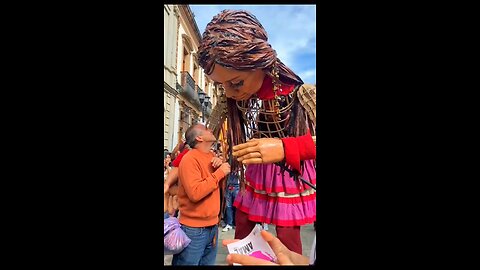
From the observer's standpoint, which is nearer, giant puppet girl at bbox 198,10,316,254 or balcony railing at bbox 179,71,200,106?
giant puppet girl at bbox 198,10,316,254

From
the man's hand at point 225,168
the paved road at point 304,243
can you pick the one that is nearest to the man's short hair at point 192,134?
the man's hand at point 225,168

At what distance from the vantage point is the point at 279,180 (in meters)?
0.82

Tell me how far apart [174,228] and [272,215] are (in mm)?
291

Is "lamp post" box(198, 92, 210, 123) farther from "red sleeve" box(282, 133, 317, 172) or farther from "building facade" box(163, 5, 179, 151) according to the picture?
"red sleeve" box(282, 133, 317, 172)

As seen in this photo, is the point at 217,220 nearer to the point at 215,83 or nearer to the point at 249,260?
the point at 249,260

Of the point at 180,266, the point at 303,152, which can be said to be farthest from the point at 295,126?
the point at 180,266

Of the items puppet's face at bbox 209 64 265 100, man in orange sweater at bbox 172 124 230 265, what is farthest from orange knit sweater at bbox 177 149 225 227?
puppet's face at bbox 209 64 265 100

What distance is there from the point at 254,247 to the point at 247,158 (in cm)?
27

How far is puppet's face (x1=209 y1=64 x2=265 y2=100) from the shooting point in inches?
29.0

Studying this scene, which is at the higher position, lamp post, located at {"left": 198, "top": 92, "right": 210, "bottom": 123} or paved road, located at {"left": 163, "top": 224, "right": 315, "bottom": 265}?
lamp post, located at {"left": 198, "top": 92, "right": 210, "bottom": 123}
